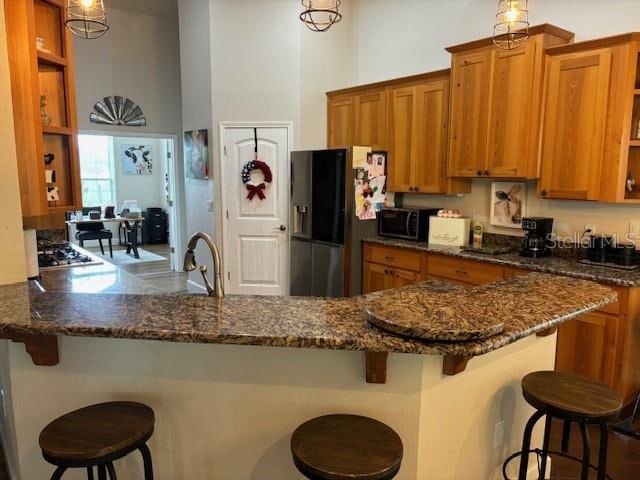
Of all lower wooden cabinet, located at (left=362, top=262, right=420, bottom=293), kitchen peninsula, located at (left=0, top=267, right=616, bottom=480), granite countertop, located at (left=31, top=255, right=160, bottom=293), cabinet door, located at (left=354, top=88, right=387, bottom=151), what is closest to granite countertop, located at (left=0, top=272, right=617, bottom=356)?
kitchen peninsula, located at (left=0, top=267, right=616, bottom=480)

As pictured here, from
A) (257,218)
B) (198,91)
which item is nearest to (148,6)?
(198,91)

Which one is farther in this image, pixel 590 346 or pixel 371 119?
pixel 371 119

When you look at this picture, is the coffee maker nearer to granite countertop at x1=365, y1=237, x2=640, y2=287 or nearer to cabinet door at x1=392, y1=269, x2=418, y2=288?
granite countertop at x1=365, y1=237, x2=640, y2=287

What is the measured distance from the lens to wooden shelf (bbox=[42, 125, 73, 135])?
2.37 metres

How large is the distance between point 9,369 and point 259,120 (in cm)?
378

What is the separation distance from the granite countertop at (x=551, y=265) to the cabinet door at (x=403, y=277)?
232 millimetres

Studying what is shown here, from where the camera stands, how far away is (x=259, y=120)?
5.14m

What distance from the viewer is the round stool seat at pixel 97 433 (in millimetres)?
1447

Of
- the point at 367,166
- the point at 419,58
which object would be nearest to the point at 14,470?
the point at 367,166

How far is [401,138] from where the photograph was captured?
4504mm

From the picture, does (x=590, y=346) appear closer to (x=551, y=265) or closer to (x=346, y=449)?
(x=551, y=265)

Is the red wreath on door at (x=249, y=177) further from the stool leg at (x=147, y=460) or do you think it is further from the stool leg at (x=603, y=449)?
the stool leg at (x=603, y=449)

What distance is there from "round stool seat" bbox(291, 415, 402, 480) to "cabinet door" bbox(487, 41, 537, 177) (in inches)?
106

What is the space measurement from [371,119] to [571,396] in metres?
3.45
